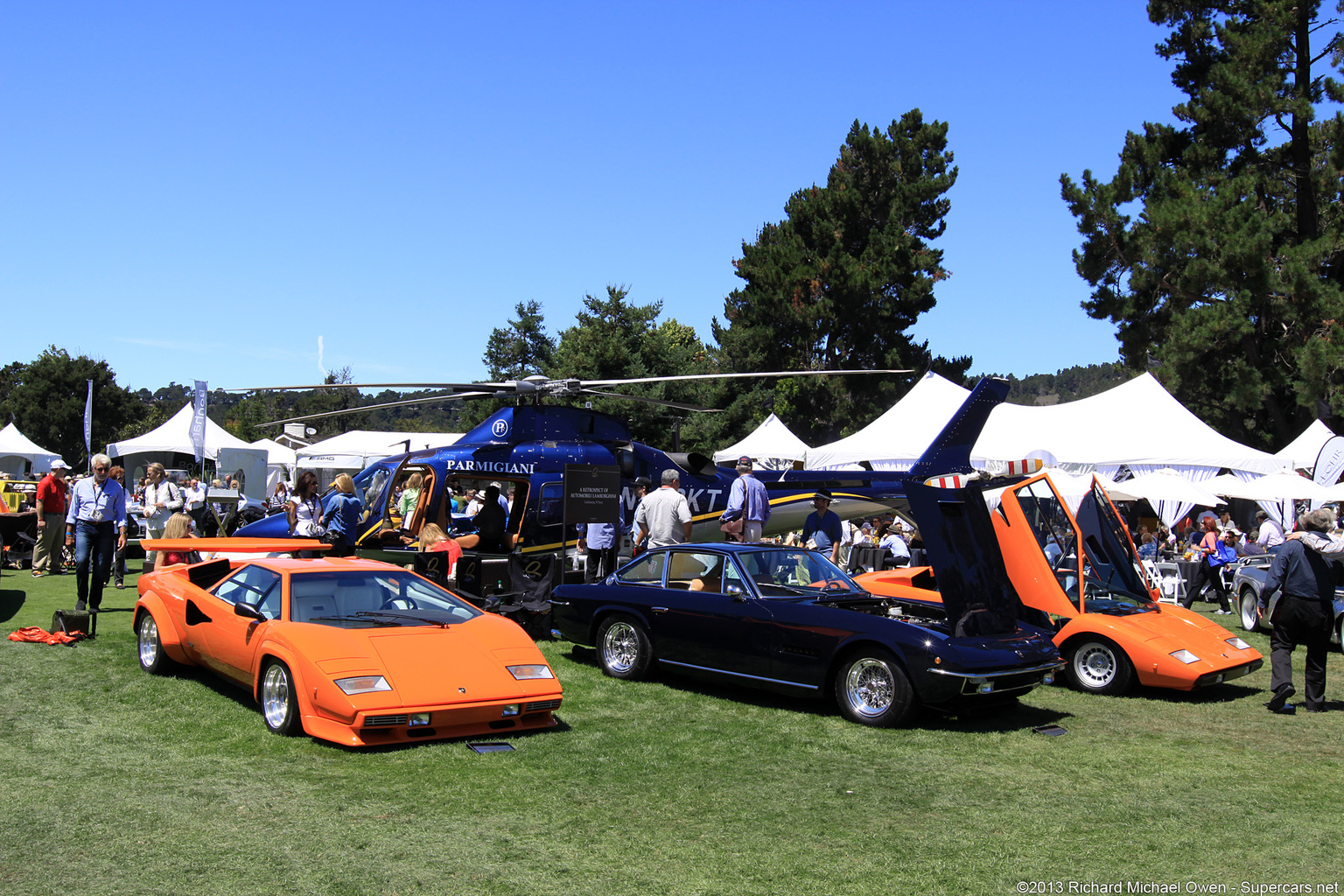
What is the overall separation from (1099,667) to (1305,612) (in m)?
1.75

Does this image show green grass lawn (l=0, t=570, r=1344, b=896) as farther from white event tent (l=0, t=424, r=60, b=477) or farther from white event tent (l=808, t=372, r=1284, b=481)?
white event tent (l=0, t=424, r=60, b=477)

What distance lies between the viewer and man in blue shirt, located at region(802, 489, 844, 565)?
1320 centimetres

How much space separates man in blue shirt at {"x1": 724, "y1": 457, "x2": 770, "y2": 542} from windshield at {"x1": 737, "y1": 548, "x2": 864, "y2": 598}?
140 inches

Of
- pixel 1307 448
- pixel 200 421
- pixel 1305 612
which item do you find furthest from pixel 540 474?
pixel 1307 448

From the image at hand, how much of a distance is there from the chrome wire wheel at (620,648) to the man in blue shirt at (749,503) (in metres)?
3.96

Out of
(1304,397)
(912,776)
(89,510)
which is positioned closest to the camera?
(912,776)

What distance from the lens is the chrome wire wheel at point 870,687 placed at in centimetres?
747

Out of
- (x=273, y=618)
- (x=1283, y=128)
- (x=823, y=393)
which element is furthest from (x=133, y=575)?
(x=823, y=393)

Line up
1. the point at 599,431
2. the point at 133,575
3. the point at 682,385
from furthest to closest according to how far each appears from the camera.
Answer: the point at 682,385 < the point at 133,575 < the point at 599,431

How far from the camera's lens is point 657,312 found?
152ft

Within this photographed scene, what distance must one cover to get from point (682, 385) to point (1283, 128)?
24.9m

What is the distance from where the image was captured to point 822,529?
13.2 m

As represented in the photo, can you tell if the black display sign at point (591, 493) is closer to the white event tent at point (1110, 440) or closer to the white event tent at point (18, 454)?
the white event tent at point (1110, 440)

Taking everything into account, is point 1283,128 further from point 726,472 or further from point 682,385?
point 726,472
